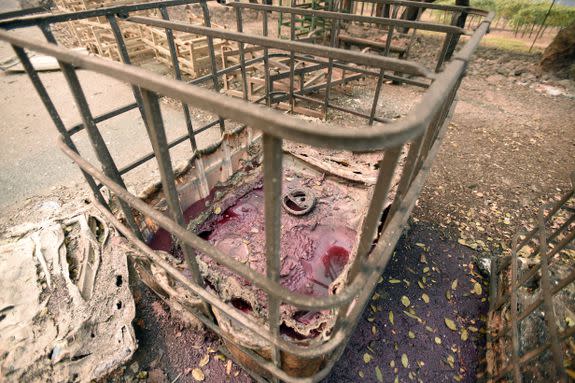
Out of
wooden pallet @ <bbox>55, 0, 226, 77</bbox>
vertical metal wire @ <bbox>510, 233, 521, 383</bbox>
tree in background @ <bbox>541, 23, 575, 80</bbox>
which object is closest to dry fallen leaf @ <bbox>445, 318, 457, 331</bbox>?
vertical metal wire @ <bbox>510, 233, 521, 383</bbox>

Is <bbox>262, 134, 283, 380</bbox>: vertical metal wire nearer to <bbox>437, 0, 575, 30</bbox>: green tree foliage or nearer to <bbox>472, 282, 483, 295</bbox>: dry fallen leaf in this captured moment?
<bbox>472, 282, 483, 295</bbox>: dry fallen leaf

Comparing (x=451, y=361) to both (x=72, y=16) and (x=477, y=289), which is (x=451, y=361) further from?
(x=72, y=16)

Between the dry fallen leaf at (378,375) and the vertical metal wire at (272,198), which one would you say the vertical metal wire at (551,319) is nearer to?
the dry fallen leaf at (378,375)

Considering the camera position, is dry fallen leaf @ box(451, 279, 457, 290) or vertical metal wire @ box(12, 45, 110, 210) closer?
vertical metal wire @ box(12, 45, 110, 210)

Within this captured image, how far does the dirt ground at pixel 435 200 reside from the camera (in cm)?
227

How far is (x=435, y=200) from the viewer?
3.70 m

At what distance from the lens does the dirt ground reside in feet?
7.43

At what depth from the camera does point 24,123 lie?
513cm

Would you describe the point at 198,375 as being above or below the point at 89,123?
below

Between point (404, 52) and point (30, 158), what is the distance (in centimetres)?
787

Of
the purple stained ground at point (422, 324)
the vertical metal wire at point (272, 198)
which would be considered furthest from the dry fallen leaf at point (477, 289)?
the vertical metal wire at point (272, 198)

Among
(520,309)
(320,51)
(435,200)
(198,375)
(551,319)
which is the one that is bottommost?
(198,375)

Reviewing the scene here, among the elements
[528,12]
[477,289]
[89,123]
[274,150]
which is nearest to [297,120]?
[274,150]

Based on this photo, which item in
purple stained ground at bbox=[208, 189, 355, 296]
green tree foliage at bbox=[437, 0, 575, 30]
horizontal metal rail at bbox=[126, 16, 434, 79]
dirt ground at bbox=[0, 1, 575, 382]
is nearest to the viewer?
horizontal metal rail at bbox=[126, 16, 434, 79]
